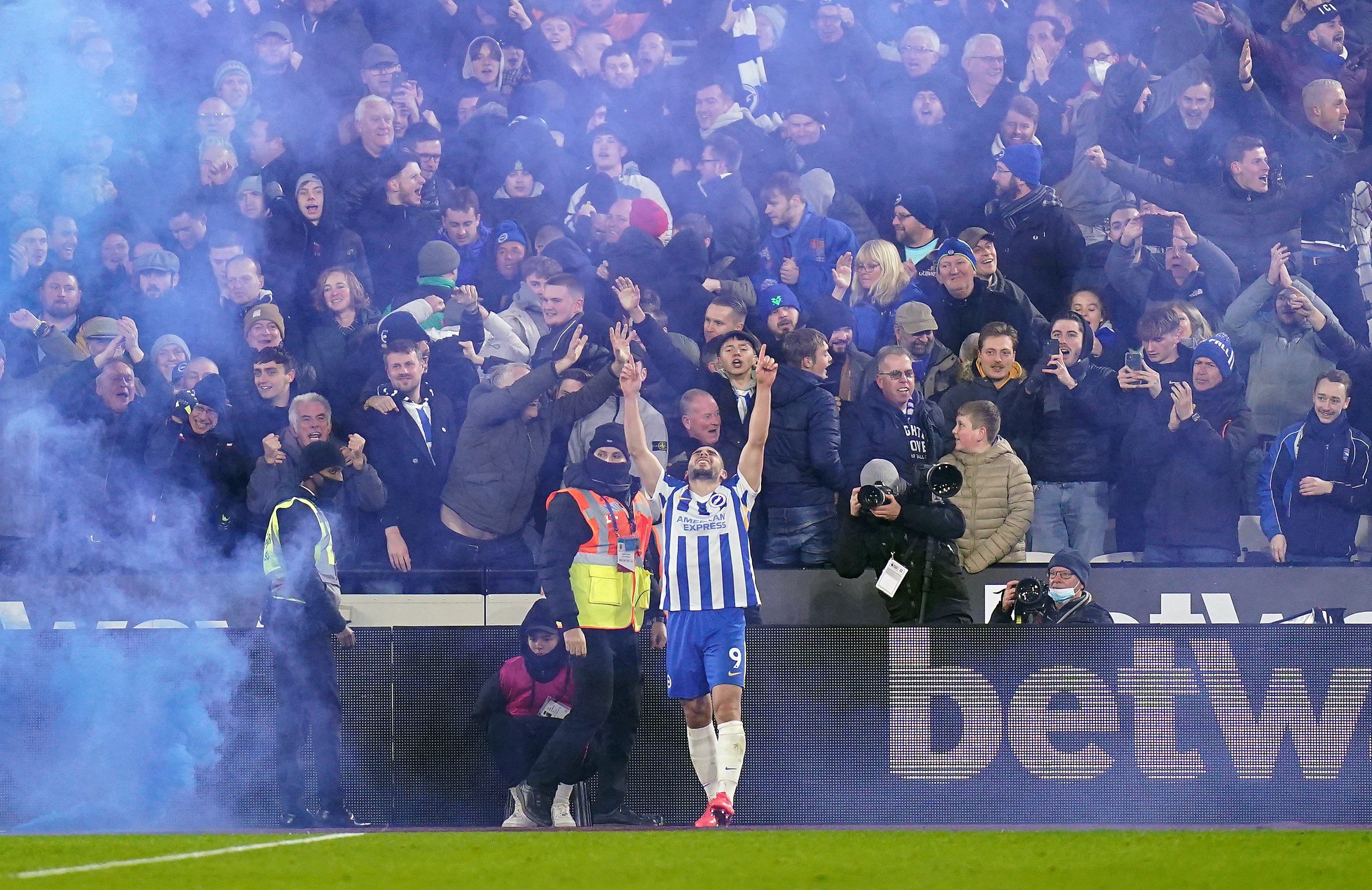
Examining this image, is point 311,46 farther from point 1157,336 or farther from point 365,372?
point 1157,336

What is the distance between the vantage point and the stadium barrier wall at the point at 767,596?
6344 millimetres

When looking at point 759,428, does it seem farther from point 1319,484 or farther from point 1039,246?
point 1319,484

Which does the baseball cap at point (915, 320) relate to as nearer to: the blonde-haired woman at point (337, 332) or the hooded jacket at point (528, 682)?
the hooded jacket at point (528, 682)

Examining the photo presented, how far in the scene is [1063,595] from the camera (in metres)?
6.30

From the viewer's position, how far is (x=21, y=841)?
214 inches

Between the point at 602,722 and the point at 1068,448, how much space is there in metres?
2.18

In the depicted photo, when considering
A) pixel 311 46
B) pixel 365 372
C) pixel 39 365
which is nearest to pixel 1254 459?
pixel 365 372

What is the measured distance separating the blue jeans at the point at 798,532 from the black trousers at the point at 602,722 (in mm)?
743

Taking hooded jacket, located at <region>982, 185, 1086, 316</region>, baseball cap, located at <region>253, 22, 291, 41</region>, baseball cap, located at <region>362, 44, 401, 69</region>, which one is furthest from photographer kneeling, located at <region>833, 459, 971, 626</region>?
baseball cap, located at <region>253, 22, 291, 41</region>

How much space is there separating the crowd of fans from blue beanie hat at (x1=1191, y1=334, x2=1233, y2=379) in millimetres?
23

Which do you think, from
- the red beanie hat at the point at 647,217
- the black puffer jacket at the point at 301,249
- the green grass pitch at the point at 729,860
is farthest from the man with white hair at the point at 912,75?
the green grass pitch at the point at 729,860

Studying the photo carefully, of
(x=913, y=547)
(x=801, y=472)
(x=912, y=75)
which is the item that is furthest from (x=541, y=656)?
(x=912, y=75)

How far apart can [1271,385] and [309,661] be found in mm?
3907

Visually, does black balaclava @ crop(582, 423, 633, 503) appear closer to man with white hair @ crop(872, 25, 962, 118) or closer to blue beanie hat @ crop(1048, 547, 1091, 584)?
blue beanie hat @ crop(1048, 547, 1091, 584)
